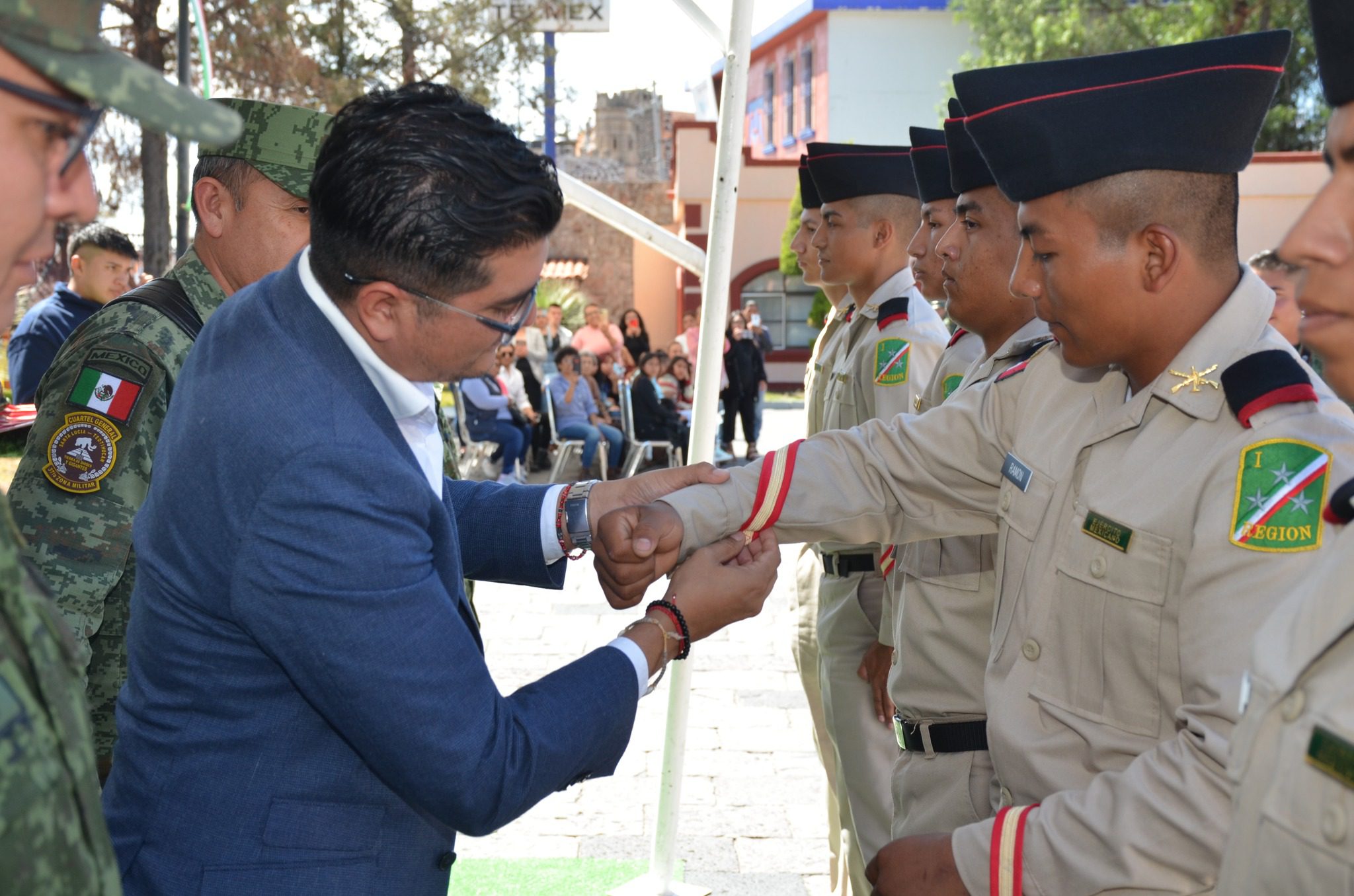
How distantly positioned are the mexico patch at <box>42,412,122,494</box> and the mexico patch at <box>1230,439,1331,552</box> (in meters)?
2.05

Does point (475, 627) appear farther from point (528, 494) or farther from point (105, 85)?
point (105, 85)

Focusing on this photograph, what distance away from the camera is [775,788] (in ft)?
16.2

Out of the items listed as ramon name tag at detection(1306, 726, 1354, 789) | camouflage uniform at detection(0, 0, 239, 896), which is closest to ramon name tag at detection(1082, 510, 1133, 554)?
ramon name tag at detection(1306, 726, 1354, 789)

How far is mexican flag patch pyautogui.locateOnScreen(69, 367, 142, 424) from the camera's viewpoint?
2.46m

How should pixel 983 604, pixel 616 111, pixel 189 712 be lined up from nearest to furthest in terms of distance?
pixel 189 712, pixel 983 604, pixel 616 111

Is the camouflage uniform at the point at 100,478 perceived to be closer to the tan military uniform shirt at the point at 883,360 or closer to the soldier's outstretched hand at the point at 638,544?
the soldier's outstretched hand at the point at 638,544

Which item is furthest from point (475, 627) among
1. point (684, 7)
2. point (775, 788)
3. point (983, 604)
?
point (775, 788)

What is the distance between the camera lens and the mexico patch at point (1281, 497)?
1685 millimetres

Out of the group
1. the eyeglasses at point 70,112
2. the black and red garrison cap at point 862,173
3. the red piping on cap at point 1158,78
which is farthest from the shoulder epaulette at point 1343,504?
the black and red garrison cap at point 862,173

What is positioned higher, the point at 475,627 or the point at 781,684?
the point at 475,627

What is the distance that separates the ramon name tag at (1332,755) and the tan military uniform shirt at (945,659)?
4.15ft

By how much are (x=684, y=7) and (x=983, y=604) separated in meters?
1.97

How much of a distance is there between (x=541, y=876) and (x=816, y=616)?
128 cm

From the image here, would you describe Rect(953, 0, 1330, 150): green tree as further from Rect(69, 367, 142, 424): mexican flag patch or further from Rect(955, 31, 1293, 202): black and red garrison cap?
Rect(69, 367, 142, 424): mexican flag patch
